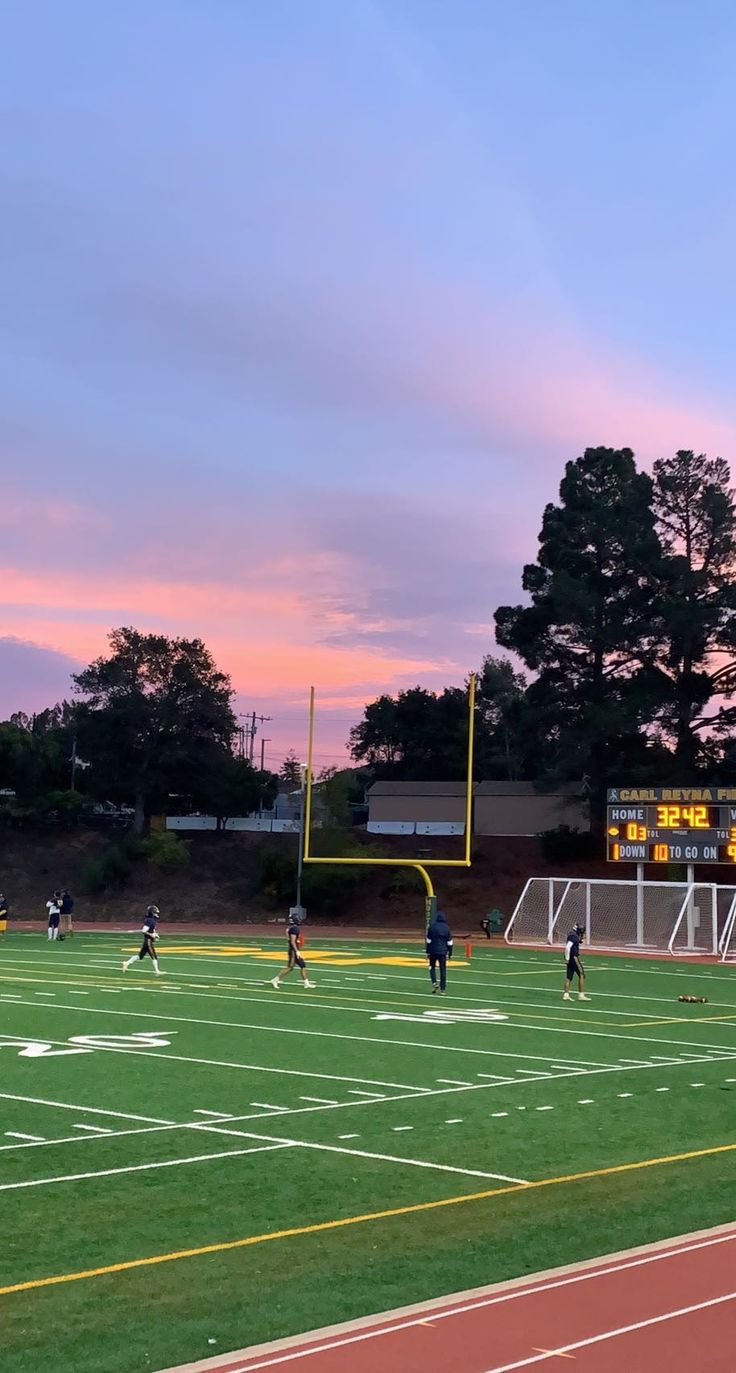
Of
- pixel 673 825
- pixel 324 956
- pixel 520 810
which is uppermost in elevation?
pixel 520 810

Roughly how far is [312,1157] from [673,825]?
31.1 metres

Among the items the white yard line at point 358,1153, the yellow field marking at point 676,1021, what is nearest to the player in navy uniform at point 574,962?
the yellow field marking at point 676,1021

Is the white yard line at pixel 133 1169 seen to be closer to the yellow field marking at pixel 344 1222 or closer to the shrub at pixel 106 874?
the yellow field marking at pixel 344 1222

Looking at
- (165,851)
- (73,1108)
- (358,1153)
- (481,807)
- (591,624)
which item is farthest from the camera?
(481,807)

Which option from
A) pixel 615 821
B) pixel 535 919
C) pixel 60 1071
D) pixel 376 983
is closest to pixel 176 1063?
pixel 60 1071

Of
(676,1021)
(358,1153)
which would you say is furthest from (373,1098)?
(676,1021)

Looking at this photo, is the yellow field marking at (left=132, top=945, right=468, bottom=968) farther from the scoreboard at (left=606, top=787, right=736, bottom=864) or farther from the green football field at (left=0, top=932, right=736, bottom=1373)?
the green football field at (left=0, top=932, right=736, bottom=1373)

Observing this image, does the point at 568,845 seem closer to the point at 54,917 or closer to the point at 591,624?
the point at 591,624

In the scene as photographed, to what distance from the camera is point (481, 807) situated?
75.9 metres

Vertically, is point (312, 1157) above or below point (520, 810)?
below

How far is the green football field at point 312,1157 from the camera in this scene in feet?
23.8

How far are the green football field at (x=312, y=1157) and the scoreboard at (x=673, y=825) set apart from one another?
17.3 m

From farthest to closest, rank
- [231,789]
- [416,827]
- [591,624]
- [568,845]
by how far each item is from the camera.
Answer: [416,827] → [231,789] → [568,845] → [591,624]

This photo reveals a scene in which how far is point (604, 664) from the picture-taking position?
206ft
